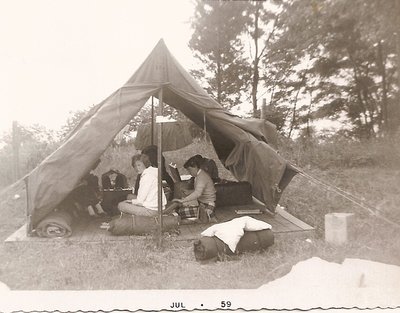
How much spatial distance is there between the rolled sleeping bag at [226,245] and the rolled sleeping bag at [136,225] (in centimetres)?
79

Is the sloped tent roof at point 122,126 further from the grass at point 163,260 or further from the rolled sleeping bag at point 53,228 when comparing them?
the grass at point 163,260

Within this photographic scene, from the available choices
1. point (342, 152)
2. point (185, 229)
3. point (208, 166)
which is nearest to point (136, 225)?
point (185, 229)

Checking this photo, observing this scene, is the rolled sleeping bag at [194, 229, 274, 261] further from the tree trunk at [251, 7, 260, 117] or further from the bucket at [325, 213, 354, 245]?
the tree trunk at [251, 7, 260, 117]

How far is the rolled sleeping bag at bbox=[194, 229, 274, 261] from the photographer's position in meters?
4.87

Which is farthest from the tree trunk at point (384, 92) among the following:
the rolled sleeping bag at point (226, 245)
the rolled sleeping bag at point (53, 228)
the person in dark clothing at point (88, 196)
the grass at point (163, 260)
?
the rolled sleeping bag at point (53, 228)

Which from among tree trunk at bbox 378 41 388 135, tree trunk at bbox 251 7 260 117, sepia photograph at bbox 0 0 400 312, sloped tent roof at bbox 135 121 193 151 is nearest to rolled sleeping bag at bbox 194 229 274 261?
sepia photograph at bbox 0 0 400 312

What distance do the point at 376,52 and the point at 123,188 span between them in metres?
5.36

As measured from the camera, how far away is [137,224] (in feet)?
18.6

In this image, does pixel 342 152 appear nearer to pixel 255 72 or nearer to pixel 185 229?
pixel 255 72

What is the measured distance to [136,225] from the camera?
568 centimetres

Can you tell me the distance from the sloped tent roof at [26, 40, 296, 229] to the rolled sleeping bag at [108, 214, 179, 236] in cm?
78

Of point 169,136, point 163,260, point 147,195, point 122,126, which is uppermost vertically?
point 169,136

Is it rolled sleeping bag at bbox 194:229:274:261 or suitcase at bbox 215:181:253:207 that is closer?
rolled sleeping bag at bbox 194:229:274:261

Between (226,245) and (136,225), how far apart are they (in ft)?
4.48
